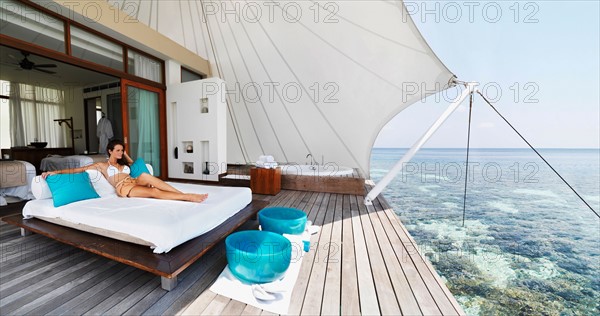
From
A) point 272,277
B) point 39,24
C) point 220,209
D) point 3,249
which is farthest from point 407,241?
point 39,24

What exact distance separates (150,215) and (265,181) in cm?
239

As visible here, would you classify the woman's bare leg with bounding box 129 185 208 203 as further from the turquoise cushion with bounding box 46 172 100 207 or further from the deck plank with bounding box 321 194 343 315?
the deck plank with bounding box 321 194 343 315

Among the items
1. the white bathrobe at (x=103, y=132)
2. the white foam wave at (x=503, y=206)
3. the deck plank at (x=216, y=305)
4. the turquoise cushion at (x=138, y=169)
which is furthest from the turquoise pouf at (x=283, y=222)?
the white foam wave at (x=503, y=206)

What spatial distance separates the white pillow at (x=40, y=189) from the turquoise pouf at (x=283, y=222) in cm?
179

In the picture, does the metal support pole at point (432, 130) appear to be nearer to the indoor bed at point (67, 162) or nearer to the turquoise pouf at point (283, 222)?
the turquoise pouf at point (283, 222)

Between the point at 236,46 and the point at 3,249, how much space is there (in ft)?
15.3

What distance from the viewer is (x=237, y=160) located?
20.5 feet

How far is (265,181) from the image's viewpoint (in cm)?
392

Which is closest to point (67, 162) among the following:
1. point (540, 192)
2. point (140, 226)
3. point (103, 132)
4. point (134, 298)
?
point (103, 132)

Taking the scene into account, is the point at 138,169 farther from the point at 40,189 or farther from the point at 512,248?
the point at 512,248

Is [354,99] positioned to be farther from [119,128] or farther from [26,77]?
[26,77]

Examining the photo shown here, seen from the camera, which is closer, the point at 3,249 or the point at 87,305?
the point at 87,305

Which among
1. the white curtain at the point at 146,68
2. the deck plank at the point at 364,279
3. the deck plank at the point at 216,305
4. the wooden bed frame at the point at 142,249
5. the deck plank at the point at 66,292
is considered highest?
the white curtain at the point at 146,68

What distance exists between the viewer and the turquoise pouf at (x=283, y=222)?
6.13 feet
